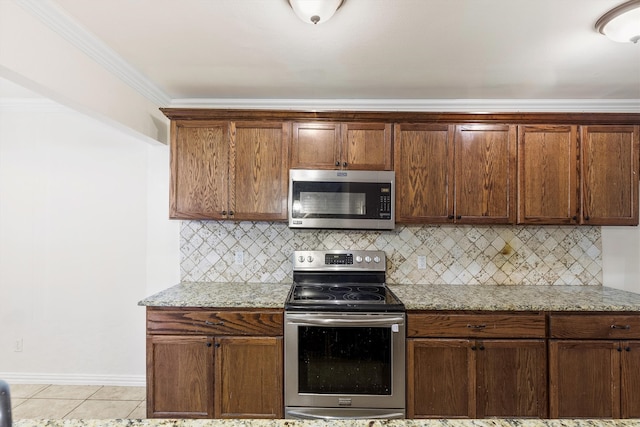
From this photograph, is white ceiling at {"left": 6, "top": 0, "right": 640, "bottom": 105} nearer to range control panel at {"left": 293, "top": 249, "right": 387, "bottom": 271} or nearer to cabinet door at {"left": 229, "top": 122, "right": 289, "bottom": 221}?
cabinet door at {"left": 229, "top": 122, "right": 289, "bottom": 221}

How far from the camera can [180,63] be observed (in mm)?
2281

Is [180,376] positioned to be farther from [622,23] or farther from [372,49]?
[622,23]

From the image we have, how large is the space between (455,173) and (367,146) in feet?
2.30

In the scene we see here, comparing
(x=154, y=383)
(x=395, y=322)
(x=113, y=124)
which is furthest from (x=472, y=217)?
(x=113, y=124)

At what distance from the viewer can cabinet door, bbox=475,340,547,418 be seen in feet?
7.14

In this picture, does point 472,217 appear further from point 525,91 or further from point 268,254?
point 268,254

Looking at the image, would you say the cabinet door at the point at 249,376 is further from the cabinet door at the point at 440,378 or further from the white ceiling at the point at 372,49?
the white ceiling at the point at 372,49

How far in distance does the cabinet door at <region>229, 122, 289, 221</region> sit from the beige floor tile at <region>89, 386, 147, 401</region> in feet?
5.92

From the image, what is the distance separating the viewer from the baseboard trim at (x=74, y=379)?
120 inches

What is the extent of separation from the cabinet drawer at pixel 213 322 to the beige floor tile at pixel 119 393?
1080mm

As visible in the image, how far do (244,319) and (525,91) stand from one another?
2.76 m

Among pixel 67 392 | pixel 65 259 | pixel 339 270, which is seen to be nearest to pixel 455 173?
pixel 339 270

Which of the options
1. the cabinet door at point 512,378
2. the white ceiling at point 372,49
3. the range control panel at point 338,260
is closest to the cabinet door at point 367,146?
the white ceiling at point 372,49

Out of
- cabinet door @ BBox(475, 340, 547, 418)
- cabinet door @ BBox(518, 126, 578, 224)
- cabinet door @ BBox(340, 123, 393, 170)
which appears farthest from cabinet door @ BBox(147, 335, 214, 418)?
cabinet door @ BBox(518, 126, 578, 224)
